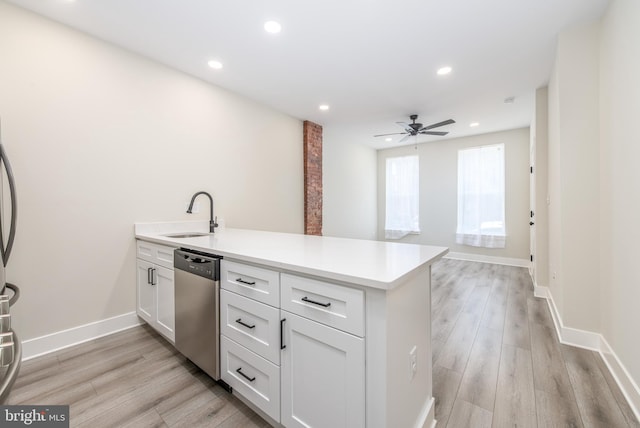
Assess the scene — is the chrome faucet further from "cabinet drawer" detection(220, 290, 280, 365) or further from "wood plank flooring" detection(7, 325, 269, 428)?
"cabinet drawer" detection(220, 290, 280, 365)

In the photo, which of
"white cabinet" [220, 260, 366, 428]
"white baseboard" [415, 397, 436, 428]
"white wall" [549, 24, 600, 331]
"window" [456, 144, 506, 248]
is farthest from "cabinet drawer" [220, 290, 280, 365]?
"window" [456, 144, 506, 248]

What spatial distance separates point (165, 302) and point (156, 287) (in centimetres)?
22

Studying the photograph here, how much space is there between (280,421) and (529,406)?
1.42 m

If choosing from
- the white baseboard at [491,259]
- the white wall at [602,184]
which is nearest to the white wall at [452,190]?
the white baseboard at [491,259]

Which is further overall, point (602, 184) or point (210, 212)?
point (210, 212)

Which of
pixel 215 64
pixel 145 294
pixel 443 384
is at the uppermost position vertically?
pixel 215 64

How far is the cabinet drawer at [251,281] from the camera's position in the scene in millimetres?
1302

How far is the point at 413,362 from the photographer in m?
1.21

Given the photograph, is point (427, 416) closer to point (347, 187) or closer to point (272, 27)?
point (272, 27)

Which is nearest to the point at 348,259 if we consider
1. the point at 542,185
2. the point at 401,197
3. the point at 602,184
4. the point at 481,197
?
the point at 602,184

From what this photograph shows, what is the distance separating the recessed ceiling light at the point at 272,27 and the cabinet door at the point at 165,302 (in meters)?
2.13

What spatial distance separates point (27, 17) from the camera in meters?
2.03

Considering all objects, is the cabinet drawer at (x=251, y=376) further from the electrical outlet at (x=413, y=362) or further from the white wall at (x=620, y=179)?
the white wall at (x=620, y=179)

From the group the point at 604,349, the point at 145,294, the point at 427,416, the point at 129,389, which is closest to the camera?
the point at 427,416
